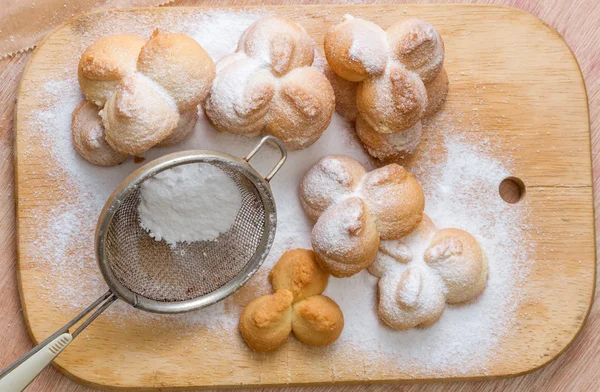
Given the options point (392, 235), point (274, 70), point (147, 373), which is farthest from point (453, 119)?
point (147, 373)

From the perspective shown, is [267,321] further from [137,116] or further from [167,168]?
[137,116]

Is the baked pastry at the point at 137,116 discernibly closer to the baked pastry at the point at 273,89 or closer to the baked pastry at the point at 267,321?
the baked pastry at the point at 273,89

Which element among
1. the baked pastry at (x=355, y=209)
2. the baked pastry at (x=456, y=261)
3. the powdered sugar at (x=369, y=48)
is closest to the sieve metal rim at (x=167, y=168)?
the baked pastry at (x=355, y=209)

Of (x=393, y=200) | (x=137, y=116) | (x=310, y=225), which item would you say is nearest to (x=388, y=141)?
(x=393, y=200)

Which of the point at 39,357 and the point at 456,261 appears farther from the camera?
the point at 456,261

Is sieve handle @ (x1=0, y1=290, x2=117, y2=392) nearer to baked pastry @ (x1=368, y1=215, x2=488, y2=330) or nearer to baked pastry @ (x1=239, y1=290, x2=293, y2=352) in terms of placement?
baked pastry @ (x1=239, y1=290, x2=293, y2=352)

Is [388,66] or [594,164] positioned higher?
[388,66]

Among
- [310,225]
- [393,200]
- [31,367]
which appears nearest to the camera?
[31,367]
